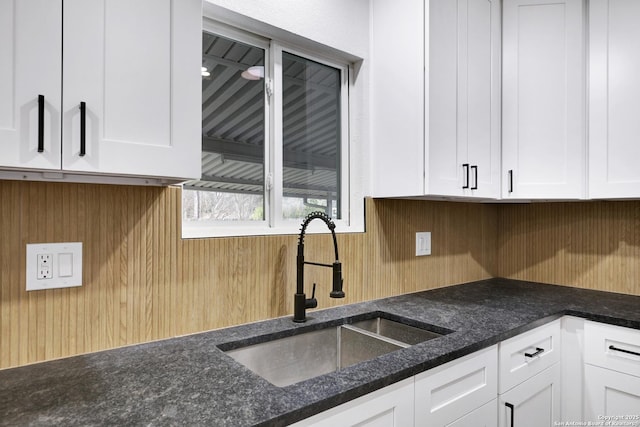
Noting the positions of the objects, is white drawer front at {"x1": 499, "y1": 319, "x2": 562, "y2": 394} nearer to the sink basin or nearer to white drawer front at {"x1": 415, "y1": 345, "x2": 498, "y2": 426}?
white drawer front at {"x1": 415, "y1": 345, "x2": 498, "y2": 426}

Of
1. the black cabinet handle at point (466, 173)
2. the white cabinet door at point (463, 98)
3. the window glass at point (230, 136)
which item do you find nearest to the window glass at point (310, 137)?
the window glass at point (230, 136)

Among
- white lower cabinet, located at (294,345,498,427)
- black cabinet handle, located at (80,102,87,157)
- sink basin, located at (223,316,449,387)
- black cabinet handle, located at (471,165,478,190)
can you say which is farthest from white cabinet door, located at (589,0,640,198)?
black cabinet handle, located at (80,102,87,157)

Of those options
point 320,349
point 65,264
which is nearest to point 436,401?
point 320,349

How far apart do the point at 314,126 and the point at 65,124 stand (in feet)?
3.62

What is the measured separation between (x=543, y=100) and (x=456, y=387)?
4.84 ft

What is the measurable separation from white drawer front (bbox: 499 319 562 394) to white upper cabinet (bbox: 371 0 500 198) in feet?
2.06

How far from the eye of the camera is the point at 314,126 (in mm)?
1778

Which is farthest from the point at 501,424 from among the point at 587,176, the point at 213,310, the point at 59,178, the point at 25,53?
the point at 25,53

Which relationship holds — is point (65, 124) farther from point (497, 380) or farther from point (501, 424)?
point (501, 424)

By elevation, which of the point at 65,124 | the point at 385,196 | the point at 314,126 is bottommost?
the point at 385,196

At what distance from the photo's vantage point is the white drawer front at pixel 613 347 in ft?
4.93

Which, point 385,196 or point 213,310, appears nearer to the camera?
point 213,310

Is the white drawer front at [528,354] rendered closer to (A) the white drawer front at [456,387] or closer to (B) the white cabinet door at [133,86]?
(A) the white drawer front at [456,387]

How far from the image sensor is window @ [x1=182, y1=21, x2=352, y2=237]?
1472mm
